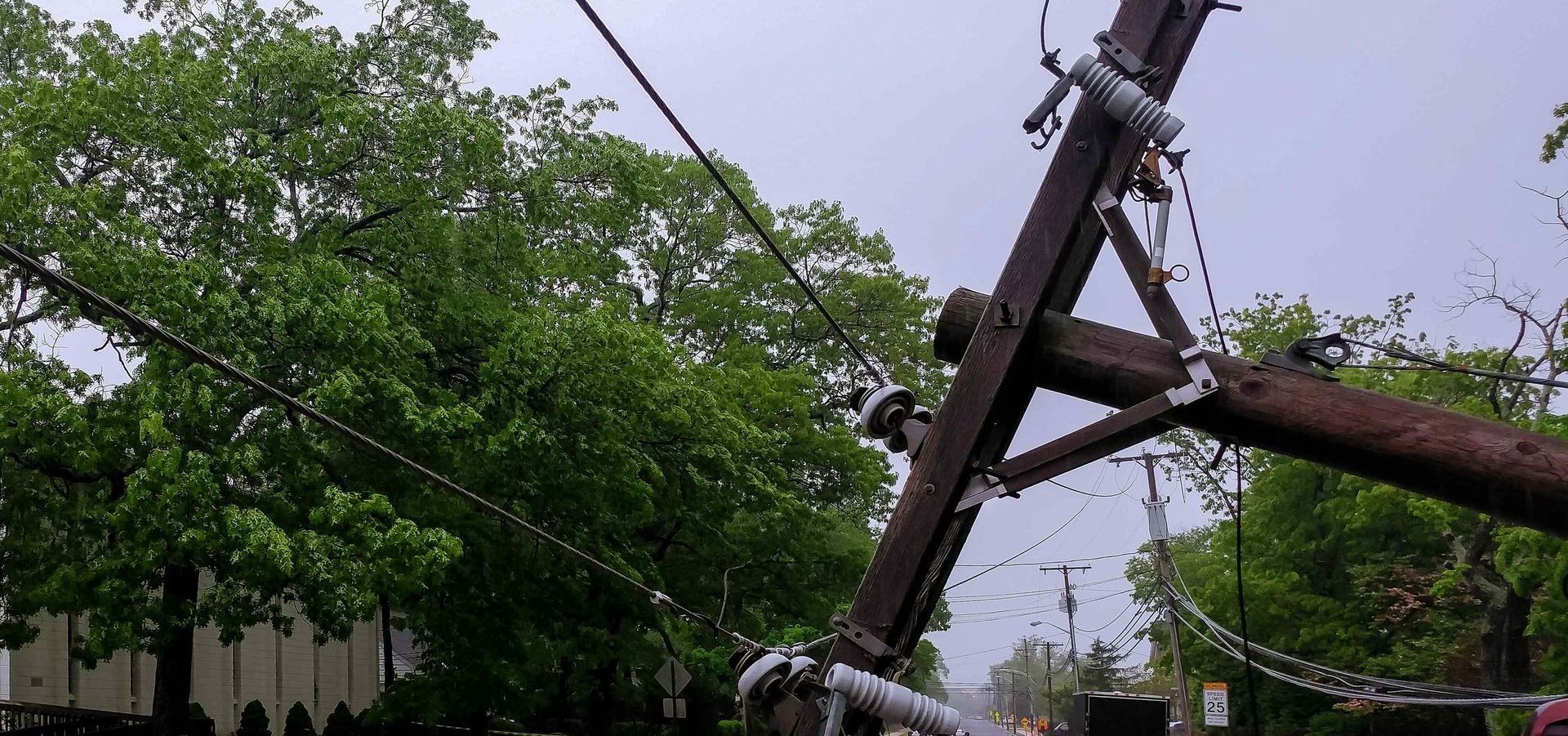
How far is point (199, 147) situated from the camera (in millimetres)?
15984

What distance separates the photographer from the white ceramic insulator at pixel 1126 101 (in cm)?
424

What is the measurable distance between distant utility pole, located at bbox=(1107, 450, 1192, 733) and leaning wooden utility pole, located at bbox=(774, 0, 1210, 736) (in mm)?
22189

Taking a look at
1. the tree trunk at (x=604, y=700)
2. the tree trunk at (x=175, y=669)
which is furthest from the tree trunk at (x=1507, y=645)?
the tree trunk at (x=175, y=669)

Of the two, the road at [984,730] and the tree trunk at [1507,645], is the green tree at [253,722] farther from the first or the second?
the road at [984,730]

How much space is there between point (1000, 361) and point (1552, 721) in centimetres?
696

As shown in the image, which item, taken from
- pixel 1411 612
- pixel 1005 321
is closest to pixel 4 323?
pixel 1005 321

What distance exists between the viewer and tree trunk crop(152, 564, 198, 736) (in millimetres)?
17391

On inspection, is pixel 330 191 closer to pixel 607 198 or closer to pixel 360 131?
pixel 360 131

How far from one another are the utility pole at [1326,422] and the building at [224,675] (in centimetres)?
2116

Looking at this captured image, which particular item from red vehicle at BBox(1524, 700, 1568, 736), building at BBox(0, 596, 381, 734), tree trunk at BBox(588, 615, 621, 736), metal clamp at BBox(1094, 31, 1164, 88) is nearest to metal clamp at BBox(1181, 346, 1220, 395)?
metal clamp at BBox(1094, 31, 1164, 88)

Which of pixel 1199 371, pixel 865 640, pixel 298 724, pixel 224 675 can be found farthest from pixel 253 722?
pixel 1199 371

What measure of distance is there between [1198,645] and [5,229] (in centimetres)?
3434

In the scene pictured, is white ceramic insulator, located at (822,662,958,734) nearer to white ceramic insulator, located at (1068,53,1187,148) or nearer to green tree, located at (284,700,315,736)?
white ceramic insulator, located at (1068,53,1187,148)

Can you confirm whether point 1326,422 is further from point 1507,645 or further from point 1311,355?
point 1507,645
